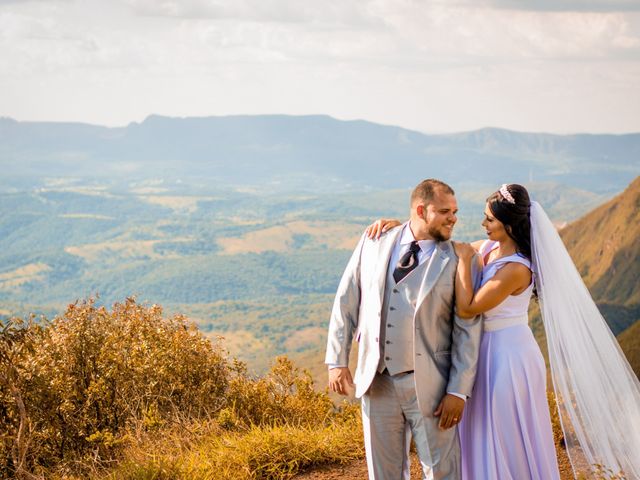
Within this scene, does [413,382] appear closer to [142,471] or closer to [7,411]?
[142,471]

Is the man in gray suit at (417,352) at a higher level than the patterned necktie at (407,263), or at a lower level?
lower

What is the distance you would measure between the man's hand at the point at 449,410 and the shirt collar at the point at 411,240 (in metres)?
0.90

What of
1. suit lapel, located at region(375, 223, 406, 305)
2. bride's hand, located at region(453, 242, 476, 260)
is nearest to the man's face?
bride's hand, located at region(453, 242, 476, 260)

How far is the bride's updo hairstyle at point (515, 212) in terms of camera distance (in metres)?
5.56

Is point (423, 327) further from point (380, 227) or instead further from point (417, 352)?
point (380, 227)

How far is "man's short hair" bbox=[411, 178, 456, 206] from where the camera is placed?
202 inches

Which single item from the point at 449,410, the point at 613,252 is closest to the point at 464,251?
the point at 449,410

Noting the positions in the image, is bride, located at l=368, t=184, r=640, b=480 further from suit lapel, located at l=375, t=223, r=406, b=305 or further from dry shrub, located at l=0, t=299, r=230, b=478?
dry shrub, located at l=0, t=299, r=230, b=478

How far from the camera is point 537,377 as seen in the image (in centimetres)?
559

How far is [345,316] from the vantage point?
5.43 m

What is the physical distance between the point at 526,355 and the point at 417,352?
35.7 inches

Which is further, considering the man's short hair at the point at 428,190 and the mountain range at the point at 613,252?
the mountain range at the point at 613,252

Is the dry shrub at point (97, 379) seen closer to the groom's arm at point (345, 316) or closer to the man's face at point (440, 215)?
the groom's arm at point (345, 316)

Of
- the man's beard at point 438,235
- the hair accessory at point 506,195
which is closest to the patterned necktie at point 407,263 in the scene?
the man's beard at point 438,235
